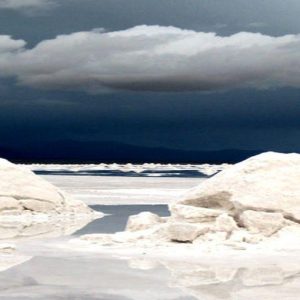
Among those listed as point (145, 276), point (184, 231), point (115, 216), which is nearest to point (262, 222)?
point (184, 231)

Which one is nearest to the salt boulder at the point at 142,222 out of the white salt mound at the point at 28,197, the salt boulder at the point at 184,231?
the salt boulder at the point at 184,231

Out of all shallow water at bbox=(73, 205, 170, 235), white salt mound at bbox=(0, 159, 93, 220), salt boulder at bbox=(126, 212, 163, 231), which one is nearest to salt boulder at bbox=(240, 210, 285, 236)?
salt boulder at bbox=(126, 212, 163, 231)

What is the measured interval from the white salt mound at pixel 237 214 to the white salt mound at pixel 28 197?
508cm

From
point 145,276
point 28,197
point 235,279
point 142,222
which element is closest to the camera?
point 235,279

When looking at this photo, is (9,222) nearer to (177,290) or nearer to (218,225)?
(218,225)

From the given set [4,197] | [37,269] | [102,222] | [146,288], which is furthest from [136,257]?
[4,197]

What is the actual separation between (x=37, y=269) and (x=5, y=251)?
1685 millimetres

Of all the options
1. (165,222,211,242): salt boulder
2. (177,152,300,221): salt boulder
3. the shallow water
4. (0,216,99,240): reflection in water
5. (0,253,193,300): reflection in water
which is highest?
(177,152,300,221): salt boulder

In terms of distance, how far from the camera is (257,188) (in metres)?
14.8

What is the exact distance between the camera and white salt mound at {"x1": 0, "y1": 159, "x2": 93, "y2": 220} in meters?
19.2

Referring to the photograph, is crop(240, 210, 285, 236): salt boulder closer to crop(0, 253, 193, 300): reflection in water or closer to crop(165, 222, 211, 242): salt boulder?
Answer: crop(165, 222, 211, 242): salt boulder

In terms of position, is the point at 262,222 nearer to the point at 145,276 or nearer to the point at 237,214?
A: the point at 237,214

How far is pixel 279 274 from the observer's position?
32.5 feet

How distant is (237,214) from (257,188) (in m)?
0.74
